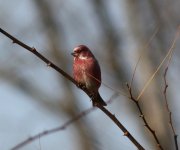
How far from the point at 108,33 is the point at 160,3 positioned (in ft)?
3.29

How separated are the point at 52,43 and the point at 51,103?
3.26 ft

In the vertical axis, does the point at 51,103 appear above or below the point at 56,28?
below

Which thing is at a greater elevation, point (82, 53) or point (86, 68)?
point (82, 53)

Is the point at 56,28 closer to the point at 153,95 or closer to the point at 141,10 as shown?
the point at 141,10

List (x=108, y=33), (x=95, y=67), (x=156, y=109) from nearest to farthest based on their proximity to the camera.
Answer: (x=95, y=67) → (x=156, y=109) → (x=108, y=33)

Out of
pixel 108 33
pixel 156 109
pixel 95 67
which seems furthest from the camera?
pixel 108 33

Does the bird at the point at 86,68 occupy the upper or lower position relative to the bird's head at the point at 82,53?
lower

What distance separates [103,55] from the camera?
8961mm

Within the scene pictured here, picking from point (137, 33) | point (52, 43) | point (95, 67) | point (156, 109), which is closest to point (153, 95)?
point (156, 109)

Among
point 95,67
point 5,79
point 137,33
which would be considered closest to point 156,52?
point 137,33

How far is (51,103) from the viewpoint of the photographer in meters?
9.58

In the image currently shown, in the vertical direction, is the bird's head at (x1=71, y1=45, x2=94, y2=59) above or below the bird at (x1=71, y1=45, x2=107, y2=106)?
above

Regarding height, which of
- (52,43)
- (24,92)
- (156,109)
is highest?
(52,43)

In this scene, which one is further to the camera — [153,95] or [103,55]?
→ [103,55]
